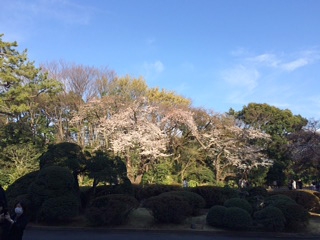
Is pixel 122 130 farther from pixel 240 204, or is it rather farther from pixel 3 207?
pixel 3 207


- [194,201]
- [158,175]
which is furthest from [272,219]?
[158,175]

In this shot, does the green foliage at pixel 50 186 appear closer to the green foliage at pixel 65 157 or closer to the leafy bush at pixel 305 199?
the green foliage at pixel 65 157

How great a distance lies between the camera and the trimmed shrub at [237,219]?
42.5 feet

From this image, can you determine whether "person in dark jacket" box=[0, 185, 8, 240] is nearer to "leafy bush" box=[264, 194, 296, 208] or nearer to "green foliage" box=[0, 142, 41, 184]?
"leafy bush" box=[264, 194, 296, 208]

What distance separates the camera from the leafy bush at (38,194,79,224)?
42.2 feet

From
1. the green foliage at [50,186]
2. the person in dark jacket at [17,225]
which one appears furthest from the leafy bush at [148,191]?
the person in dark jacket at [17,225]

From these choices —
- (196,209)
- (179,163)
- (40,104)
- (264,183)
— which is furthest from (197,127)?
(196,209)

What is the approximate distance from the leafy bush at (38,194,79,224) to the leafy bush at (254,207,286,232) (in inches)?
269

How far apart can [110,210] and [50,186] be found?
2440 millimetres

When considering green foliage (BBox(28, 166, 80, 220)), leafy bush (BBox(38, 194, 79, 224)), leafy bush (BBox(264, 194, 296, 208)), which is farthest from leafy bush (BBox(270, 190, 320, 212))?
green foliage (BBox(28, 166, 80, 220))

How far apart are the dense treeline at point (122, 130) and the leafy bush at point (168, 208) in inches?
420

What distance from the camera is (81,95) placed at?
33.2 meters

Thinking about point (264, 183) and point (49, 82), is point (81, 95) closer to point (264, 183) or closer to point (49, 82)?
point (49, 82)

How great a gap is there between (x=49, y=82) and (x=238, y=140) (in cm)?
1655
